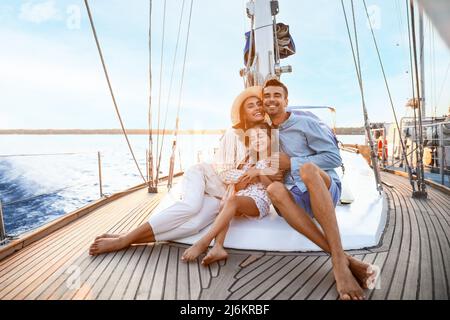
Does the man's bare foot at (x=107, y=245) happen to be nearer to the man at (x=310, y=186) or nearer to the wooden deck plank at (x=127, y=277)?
the wooden deck plank at (x=127, y=277)

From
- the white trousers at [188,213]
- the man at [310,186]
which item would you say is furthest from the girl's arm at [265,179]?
the white trousers at [188,213]

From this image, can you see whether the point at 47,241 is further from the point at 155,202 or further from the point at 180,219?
the point at 155,202

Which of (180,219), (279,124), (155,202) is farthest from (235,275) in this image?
(155,202)

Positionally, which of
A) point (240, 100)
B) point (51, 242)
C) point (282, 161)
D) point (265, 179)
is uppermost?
point (240, 100)

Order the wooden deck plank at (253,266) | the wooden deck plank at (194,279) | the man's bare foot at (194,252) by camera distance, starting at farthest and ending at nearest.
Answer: the man's bare foot at (194,252) < the wooden deck plank at (253,266) < the wooden deck plank at (194,279)

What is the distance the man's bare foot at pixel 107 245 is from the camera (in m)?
1.75

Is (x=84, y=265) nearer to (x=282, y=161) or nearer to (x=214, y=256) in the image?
(x=214, y=256)

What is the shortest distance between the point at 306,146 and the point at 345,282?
80 centimetres

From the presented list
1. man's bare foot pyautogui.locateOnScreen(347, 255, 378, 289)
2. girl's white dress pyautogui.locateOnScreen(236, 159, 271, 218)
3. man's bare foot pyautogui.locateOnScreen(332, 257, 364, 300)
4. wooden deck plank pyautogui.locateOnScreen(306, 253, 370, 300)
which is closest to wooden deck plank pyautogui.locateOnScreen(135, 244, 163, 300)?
girl's white dress pyautogui.locateOnScreen(236, 159, 271, 218)

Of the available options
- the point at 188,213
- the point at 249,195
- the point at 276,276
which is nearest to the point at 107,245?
the point at 188,213

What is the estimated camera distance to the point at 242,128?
1945mm

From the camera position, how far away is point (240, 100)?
192cm

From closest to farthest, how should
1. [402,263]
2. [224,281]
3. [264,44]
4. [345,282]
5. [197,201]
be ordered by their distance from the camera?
[345,282], [224,281], [402,263], [197,201], [264,44]
